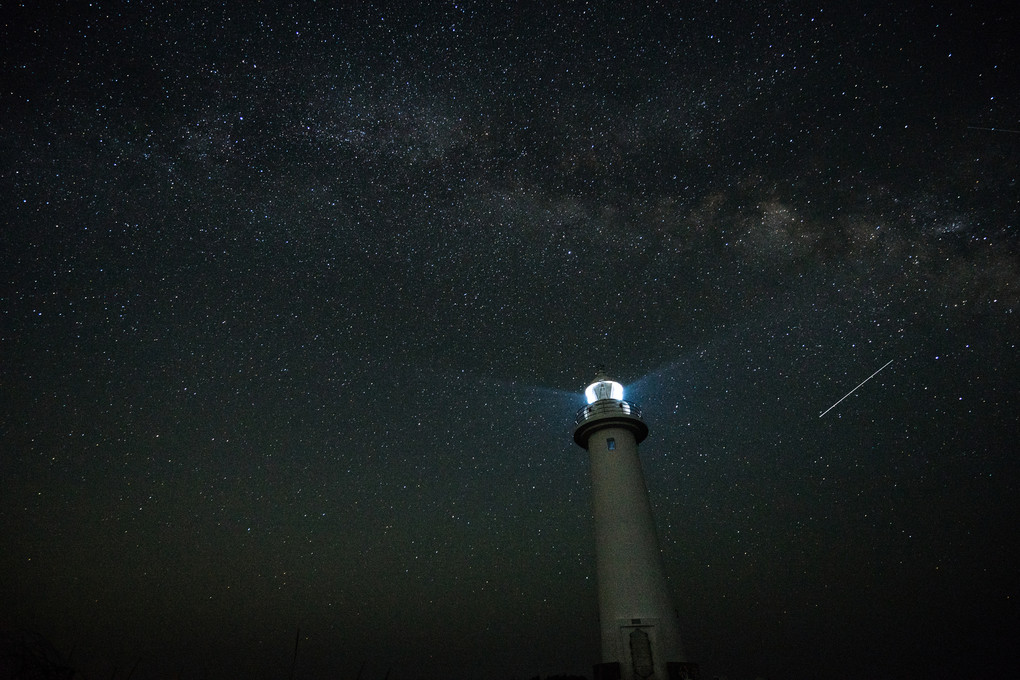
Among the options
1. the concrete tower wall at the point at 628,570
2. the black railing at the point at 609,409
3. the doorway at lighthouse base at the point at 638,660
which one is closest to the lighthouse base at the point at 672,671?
the doorway at lighthouse base at the point at 638,660

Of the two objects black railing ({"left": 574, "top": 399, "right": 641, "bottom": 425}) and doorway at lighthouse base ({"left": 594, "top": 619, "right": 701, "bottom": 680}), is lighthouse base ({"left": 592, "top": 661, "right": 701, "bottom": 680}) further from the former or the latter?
black railing ({"left": 574, "top": 399, "right": 641, "bottom": 425})

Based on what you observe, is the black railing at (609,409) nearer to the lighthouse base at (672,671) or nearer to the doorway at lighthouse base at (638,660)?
the doorway at lighthouse base at (638,660)

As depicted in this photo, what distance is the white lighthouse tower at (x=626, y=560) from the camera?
1352 centimetres

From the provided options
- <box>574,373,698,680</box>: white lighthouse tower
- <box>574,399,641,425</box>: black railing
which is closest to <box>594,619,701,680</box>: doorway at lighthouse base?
<box>574,373,698,680</box>: white lighthouse tower

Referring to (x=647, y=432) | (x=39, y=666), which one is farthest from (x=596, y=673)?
(x=39, y=666)

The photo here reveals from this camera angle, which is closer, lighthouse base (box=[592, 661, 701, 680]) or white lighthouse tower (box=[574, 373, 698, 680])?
lighthouse base (box=[592, 661, 701, 680])

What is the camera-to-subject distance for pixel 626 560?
14.8 metres

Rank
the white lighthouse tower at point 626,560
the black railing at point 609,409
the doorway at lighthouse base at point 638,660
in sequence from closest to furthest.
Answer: the doorway at lighthouse base at point 638,660
the white lighthouse tower at point 626,560
the black railing at point 609,409

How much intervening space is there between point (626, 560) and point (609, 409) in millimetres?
4737

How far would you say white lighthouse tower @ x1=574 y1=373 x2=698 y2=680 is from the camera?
13516mm

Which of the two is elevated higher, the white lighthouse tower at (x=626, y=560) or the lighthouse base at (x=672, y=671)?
the white lighthouse tower at (x=626, y=560)

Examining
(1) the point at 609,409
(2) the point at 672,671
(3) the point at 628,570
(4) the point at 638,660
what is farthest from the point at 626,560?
(1) the point at 609,409

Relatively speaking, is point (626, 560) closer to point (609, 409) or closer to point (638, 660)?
point (638, 660)

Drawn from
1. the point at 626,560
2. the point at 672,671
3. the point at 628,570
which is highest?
the point at 626,560
